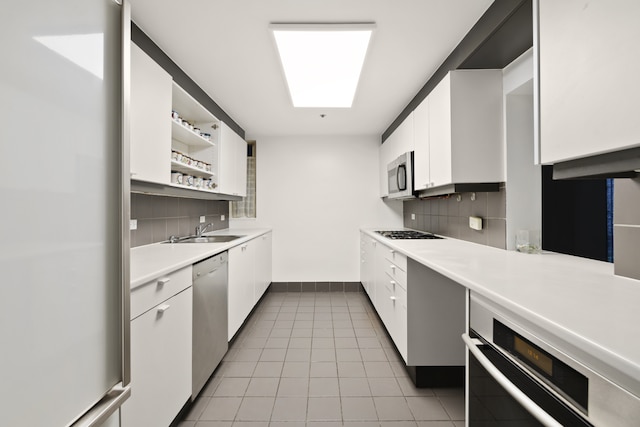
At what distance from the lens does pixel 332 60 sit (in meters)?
2.13

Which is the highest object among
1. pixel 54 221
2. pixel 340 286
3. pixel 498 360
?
pixel 54 221

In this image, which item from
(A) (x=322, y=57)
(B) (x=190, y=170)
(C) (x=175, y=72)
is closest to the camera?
(A) (x=322, y=57)

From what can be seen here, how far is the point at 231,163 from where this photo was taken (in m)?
3.40

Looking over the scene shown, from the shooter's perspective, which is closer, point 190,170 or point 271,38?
point 271,38

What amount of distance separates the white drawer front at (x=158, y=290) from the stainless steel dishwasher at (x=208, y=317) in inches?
5.7

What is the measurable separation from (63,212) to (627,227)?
183cm

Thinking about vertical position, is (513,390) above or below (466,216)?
below

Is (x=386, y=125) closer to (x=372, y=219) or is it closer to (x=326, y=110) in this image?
(x=326, y=110)

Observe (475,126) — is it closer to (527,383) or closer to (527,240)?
(527,240)

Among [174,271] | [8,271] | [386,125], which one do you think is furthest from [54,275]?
[386,125]

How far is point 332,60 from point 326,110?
3.76ft

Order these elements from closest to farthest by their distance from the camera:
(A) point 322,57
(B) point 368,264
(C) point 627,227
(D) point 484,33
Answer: (C) point 627,227, (D) point 484,33, (A) point 322,57, (B) point 368,264

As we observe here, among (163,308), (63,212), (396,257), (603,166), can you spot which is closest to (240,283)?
(163,308)

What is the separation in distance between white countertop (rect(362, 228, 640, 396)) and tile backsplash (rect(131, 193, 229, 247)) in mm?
2069
